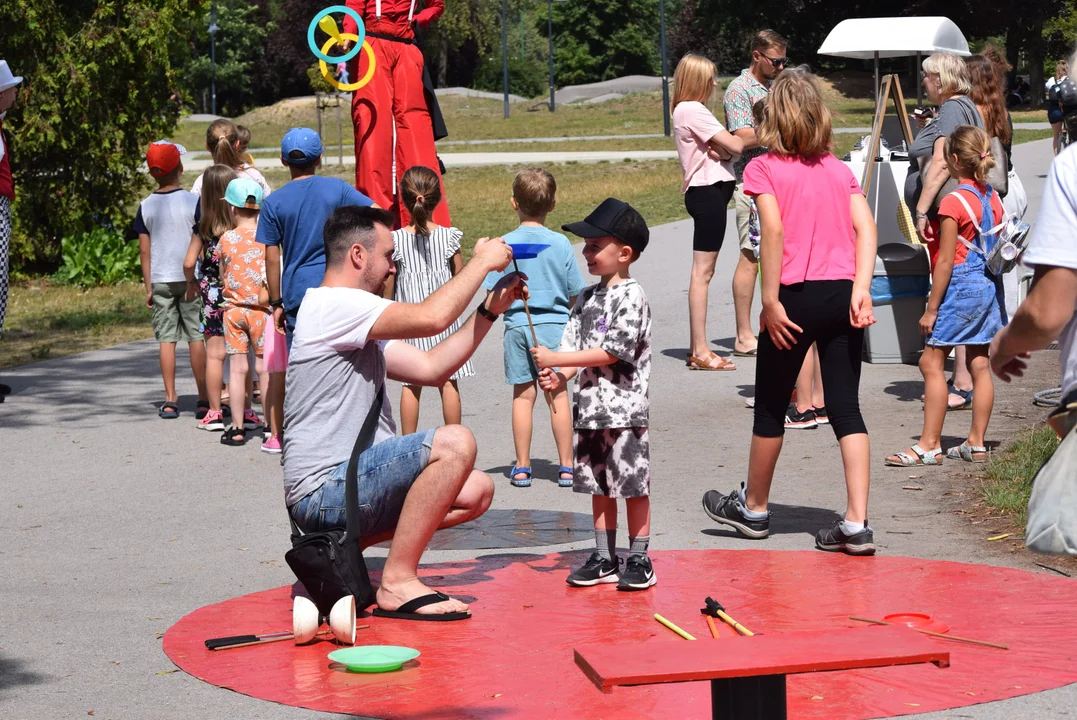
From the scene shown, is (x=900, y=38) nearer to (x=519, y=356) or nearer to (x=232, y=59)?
(x=519, y=356)

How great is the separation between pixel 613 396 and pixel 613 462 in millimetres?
260

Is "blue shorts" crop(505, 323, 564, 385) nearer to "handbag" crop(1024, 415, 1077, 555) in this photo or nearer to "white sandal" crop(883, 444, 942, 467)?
"white sandal" crop(883, 444, 942, 467)

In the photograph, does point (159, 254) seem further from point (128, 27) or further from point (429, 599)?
point (128, 27)

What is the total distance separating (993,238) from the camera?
25.4 feet

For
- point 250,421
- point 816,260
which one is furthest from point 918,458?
point 250,421

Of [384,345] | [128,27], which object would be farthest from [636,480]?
[128,27]

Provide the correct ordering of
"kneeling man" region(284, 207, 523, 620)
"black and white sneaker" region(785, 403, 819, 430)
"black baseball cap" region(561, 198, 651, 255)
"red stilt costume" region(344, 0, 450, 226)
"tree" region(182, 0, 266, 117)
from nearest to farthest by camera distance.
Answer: "kneeling man" region(284, 207, 523, 620)
"black baseball cap" region(561, 198, 651, 255)
"red stilt costume" region(344, 0, 450, 226)
"black and white sneaker" region(785, 403, 819, 430)
"tree" region(182, 0, 266, 117)

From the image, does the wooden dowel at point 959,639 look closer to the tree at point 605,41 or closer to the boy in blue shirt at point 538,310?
the boy in blue shirt at point 538,310

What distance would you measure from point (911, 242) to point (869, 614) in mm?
5051

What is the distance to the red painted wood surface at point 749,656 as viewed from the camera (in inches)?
127

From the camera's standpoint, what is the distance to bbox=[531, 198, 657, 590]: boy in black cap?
5.56 metres

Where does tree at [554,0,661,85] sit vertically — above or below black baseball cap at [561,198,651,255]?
above

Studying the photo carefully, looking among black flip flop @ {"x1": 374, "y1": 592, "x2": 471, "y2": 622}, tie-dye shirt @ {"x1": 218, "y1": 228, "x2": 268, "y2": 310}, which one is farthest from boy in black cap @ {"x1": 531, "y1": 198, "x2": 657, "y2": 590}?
tie-dye shirt @ {"x1": 218, "y1": 228, "x2": 268, "y2": 310}

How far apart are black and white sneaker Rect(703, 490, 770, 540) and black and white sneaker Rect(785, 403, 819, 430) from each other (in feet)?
7.22
